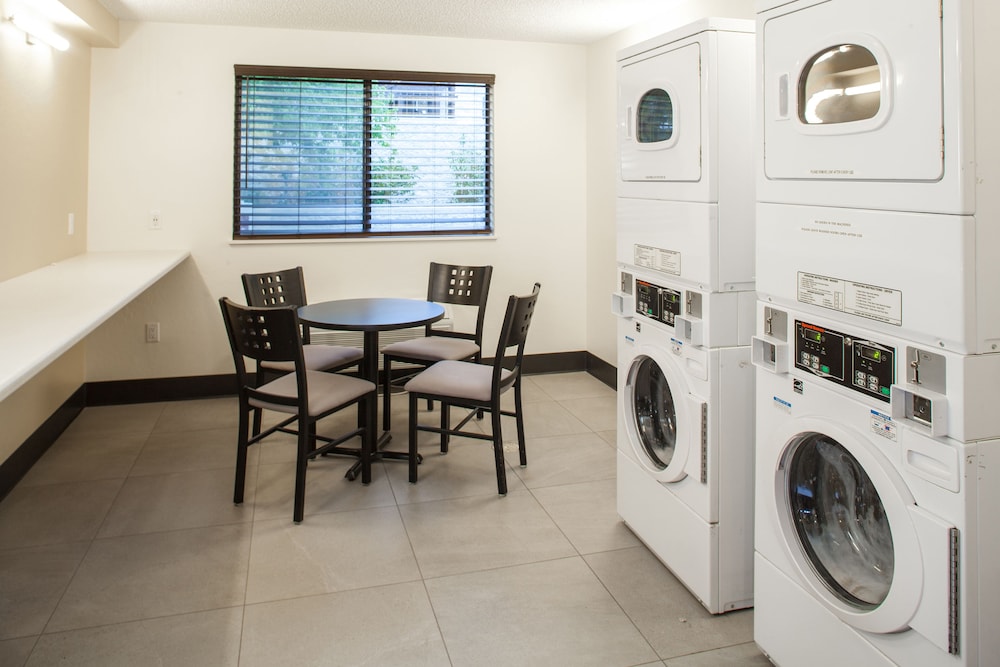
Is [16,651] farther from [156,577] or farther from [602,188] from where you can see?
[602,188]

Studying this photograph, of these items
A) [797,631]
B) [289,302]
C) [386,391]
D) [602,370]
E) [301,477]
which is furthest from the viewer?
[602,370]

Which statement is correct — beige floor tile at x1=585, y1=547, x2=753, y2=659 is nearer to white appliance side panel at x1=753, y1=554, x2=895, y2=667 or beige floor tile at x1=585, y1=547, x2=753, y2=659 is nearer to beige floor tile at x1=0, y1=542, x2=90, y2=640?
white appliance side panel at x1=753, y1=554, x2=895, y2=667

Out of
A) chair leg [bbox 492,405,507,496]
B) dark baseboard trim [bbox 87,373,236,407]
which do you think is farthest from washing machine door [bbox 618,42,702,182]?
dark baseboard trim [bbox 87,373,236,407]

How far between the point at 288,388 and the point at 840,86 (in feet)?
7.86

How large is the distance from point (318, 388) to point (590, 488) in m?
1.28

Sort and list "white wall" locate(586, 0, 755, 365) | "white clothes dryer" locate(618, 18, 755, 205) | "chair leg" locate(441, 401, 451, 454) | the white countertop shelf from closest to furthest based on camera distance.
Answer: the white countertop shelf < "white clothes dryer" locate(618, 18, 755, 205) < "chair leg" locate(441, 401, 451, 454) < "white wall" locate(586, 0, 755, 365)

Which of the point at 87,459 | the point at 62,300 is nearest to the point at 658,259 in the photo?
the point at 62,300

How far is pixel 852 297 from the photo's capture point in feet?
5.65

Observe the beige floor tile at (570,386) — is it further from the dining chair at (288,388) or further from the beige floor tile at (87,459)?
the beige floor tile at (87,459)

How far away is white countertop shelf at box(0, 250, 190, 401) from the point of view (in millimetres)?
2070

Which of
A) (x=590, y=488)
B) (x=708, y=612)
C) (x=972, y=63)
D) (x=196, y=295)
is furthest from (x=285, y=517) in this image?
(x=972, y=63)

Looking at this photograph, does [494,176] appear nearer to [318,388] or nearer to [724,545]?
[318,388]

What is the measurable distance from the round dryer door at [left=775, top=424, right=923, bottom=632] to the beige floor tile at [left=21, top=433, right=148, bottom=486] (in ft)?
9.87

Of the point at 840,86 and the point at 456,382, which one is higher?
the point at 840,86
